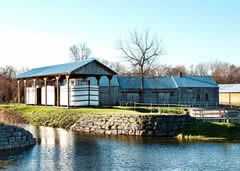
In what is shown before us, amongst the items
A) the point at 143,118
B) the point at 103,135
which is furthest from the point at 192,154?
the point at 103,135

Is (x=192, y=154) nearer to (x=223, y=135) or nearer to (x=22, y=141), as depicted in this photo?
(x=223, y=135)

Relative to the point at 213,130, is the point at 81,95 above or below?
above

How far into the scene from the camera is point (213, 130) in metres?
22.8

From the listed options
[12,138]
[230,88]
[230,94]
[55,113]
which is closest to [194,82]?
[230,94]

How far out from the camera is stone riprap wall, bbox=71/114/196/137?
23266 millimetres

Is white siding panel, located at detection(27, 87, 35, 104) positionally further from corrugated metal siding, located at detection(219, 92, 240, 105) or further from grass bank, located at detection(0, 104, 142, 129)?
corrugated metal siding, located at detection(219, 92, 240, 105)

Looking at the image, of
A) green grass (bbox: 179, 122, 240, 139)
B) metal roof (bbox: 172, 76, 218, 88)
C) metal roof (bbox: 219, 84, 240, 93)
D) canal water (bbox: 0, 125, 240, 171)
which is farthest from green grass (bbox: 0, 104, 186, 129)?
metal roof (bbox: 219, 84, 240, 93)

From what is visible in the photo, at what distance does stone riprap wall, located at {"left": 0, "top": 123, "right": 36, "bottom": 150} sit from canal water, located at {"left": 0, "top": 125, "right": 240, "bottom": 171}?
2.39ft

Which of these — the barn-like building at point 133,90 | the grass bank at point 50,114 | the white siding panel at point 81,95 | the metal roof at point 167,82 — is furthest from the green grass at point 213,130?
the metal roof at point 167,82

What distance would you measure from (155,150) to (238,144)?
5382 millimetres

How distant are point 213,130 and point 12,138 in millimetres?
12554

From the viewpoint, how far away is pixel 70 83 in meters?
34.8

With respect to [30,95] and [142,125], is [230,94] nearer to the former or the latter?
[30,95]

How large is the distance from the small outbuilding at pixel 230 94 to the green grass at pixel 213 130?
29.9 meters
